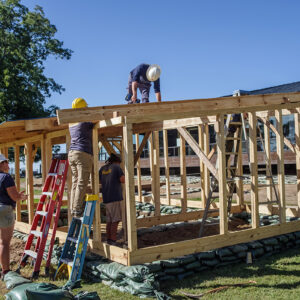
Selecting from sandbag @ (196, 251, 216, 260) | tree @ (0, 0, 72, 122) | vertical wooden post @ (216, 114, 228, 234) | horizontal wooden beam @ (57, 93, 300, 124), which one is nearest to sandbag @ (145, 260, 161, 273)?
sandbag @ (196, 251, 216, 260)

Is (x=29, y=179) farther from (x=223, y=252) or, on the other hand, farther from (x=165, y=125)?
(x=223, y=252)

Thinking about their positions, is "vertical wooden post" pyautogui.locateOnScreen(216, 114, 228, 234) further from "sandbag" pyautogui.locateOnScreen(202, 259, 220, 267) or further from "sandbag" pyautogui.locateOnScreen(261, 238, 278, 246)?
"sandbag" pyautogui.locateOnScreen(261, 238, 278, 246)

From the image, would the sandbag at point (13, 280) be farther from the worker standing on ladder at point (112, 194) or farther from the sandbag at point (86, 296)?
the worker standing on ladder at point (112, 194)

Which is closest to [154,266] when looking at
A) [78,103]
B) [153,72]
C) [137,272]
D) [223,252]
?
[137,272]

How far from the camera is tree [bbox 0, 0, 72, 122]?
23.3m

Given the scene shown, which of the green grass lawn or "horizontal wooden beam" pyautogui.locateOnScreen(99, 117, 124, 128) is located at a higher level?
"horizontal wooden beam" pyautogui.locateOnScreen(99, 117, 124, 128)

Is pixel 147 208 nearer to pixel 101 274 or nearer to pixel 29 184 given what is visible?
pixel 29 184

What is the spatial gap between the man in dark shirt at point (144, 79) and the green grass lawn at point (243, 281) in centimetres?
435

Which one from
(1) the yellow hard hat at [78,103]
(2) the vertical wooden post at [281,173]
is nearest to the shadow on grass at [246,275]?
(2) the vertical wooden post at [281,173]

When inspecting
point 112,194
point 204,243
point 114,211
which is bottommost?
point 204,243

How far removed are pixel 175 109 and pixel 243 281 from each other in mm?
2974

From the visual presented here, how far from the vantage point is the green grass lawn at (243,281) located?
498cm

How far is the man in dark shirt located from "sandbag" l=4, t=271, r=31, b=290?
4.68 meters

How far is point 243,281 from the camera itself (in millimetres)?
5500
